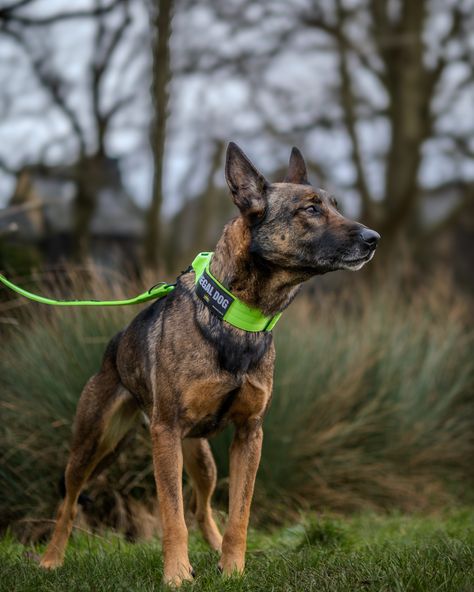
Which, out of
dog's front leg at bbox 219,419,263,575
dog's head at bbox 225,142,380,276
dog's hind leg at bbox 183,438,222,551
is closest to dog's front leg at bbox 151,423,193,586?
dog's front leg at bbox 219,419,263,575

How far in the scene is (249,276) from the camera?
421 cm

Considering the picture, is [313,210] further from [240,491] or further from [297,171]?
[240,491]

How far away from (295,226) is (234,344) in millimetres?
673

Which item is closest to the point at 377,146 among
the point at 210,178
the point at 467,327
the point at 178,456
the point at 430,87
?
the point at 430,87

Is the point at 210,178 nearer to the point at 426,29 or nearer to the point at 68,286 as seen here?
the point at 426,29

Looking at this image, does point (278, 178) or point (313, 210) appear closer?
point (313, 210)

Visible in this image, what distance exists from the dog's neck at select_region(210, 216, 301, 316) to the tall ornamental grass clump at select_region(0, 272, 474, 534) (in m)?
2.31

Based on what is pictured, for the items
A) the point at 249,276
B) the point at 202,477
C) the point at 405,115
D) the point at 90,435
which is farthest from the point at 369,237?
the point at 405,115

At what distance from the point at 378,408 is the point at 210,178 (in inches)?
428

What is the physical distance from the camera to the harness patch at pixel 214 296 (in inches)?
162

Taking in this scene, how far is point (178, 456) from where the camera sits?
4.05 m

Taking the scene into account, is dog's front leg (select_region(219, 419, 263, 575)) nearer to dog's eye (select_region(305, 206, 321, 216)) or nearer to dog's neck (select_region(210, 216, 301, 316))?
dog's neck (select_region(210, 216, 301, 316))

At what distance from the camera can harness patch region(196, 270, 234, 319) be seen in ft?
13.5

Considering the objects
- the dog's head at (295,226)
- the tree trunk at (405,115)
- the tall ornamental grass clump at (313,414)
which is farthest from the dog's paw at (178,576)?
the tree trunk at (405,115)
